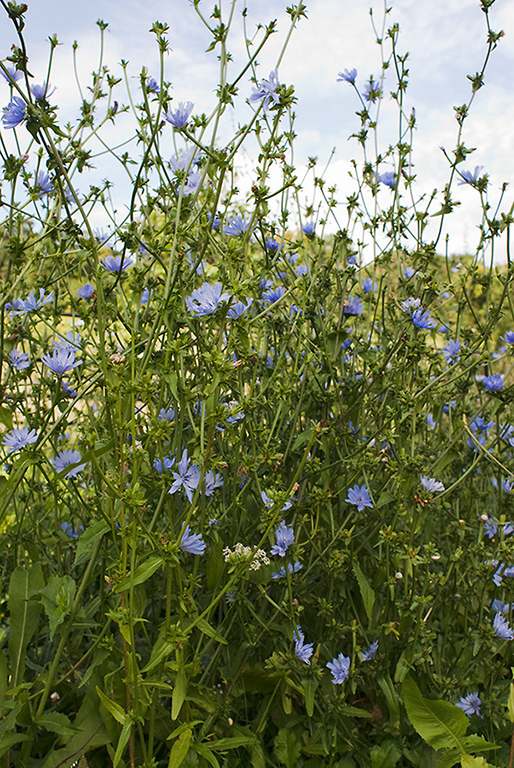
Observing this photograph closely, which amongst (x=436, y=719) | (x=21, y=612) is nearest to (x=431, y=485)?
(x=436, y=719)

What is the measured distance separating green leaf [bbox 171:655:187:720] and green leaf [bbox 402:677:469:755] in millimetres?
588

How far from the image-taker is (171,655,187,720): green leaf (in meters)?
1.14

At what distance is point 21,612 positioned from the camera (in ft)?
5.14

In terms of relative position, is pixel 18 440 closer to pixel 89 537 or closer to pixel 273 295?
pixel 89 537

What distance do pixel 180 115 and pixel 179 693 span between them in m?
1.31

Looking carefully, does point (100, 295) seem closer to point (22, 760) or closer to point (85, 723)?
point (85, 723)

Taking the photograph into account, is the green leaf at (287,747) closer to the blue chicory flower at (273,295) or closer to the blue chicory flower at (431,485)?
the blue chicory flower at (431,485)

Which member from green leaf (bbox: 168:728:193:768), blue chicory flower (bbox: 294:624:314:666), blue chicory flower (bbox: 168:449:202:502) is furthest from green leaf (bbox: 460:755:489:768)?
blue chicory flower (bbox: 168:449:202:502)

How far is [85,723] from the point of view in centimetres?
140

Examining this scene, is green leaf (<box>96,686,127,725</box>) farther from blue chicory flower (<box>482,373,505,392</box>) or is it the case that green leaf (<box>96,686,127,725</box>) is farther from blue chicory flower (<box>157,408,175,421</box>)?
blue chicory flower (<box>482,373,505,392</box>)

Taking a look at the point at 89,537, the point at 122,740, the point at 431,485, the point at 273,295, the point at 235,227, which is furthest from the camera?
the point at 273,295

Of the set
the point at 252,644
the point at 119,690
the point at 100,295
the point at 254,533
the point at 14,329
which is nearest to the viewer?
the point at 100,295

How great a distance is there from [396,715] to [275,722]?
12.8 inches

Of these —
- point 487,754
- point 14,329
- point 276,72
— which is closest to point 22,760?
point 14,329
